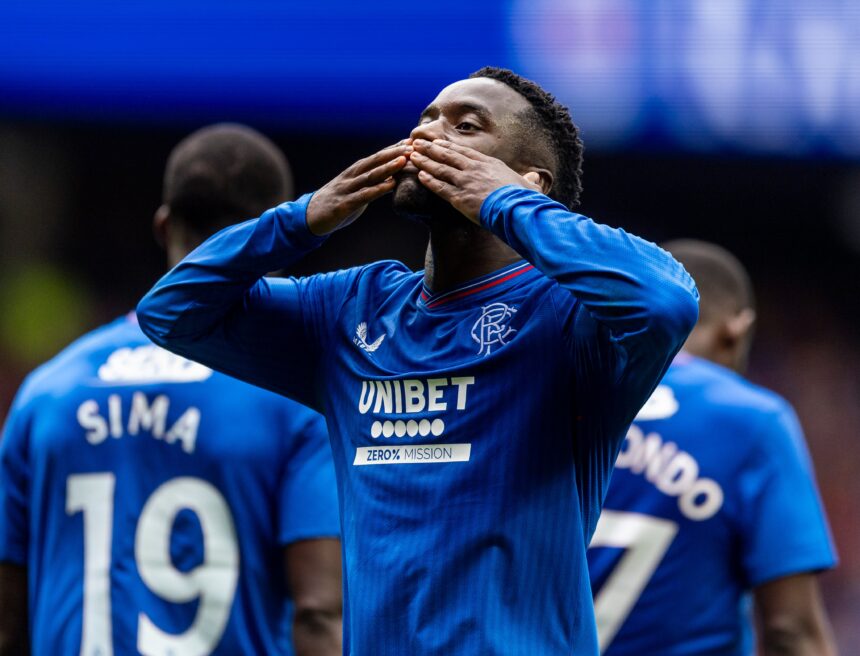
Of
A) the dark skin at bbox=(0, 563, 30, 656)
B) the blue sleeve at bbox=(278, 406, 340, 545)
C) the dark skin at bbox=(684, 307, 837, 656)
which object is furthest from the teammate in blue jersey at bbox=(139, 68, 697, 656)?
the dark skin at bbox=(684, 307, 837, 656)

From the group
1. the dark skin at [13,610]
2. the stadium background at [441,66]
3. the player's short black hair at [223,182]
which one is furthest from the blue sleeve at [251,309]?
the stadium background at [441,66]

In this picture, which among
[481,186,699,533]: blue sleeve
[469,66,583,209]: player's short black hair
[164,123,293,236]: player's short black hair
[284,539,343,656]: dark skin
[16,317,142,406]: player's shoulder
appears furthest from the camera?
[164,123,293,236]: player's short black hair

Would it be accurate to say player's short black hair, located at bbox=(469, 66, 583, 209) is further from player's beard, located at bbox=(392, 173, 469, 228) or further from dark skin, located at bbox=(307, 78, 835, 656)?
player's beard, located at bbox=(392, 173, 469, 228)

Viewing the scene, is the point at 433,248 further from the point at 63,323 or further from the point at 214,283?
the point at 63,323

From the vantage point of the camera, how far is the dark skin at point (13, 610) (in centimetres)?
391

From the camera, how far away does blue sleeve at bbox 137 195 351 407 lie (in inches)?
120

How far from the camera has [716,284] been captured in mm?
4848

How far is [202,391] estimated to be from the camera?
3.74 m

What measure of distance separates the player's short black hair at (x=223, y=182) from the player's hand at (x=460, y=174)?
1218 millimetres

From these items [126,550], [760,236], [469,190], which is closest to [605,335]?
[469,190]

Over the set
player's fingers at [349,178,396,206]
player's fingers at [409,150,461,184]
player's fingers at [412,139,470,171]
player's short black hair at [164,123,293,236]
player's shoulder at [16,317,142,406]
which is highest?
player's short black hair at [164,123,293,236]

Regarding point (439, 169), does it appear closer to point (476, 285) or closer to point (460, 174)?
point (460, 174)

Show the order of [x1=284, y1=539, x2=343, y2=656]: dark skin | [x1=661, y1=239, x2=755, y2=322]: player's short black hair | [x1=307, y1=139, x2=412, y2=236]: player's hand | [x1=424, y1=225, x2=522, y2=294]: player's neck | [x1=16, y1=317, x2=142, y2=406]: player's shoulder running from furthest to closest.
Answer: [x1=661, y1=239, x2=755, y2=322]: player's short black hair
[x1=16, y1=317, x2=142, y2=406]: player's shoulder
[x1=284, y1=539, x2=343, y2=656]: dark skin
[x1=424, y1=225, x2=522, y2=294]: player's neck
[x1=307, y1=139, x2=412, y2=236]: player's hand

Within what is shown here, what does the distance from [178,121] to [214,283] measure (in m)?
8.05
